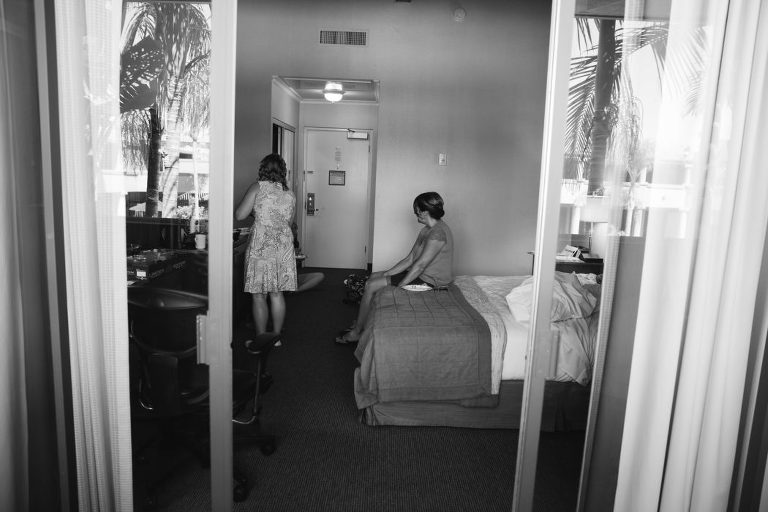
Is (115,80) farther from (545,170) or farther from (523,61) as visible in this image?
(523,61)

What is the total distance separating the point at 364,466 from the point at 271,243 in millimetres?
1983

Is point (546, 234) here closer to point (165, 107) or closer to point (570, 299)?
point (570, 299)

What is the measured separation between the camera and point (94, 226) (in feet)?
5.43

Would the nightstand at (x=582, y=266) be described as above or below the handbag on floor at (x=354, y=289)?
above

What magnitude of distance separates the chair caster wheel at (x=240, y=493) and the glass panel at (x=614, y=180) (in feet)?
4.18

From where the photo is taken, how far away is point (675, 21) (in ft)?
5.04

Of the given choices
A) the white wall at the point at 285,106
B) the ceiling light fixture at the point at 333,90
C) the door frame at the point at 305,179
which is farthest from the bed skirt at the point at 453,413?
the door frame at the point at 305,179

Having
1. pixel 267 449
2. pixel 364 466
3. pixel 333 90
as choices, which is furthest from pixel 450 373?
pixel 333 90

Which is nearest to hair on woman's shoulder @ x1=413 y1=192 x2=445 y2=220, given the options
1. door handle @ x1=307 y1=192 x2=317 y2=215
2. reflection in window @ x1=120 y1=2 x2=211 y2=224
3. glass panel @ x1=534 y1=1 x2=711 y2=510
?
glass panel @ x1=534 y1=1 x2=711 y2=510

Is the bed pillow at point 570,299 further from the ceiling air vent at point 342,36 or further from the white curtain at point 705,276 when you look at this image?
the ceiling air vent at point 342,36

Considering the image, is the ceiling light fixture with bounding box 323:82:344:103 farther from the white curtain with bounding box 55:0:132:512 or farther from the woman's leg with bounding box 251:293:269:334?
the white curtain with bounding box 55:0:132:512

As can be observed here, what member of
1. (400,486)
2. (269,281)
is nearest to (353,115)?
(269,281)

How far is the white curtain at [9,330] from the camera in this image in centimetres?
160

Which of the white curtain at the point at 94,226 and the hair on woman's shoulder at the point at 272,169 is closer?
the white curtain at the point at 94,226
